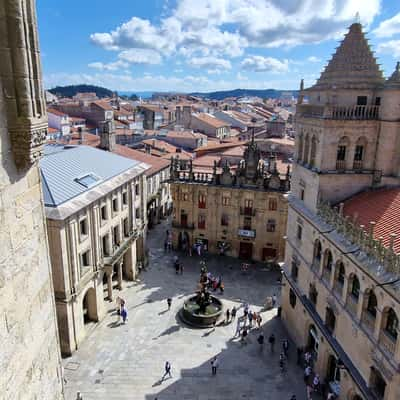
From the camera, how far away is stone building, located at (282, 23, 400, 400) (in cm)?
1947

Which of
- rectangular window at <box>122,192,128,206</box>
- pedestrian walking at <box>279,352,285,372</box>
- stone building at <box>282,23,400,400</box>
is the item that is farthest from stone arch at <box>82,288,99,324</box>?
stone building at <box>282,23,400,400</box>

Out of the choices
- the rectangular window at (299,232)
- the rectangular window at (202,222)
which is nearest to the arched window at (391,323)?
the rectangular window at (299,232)

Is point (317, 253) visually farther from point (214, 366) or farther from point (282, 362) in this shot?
point (214, 366)

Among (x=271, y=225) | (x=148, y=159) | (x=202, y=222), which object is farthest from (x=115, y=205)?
(x=148, y=159)

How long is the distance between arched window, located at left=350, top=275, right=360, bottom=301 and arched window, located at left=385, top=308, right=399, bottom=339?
2.73m

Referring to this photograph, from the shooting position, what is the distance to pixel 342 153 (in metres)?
25.1

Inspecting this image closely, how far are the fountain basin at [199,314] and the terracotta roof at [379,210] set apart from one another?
15.1m

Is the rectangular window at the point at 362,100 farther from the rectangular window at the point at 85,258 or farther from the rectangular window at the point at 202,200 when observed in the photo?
the rectangular window at the point at 202,200

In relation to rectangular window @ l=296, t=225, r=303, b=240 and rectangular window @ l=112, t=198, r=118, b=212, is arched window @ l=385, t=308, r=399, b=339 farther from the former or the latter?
rectangular window @ l=112, t=198, r=118, b=212

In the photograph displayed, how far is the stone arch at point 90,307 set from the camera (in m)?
31.0

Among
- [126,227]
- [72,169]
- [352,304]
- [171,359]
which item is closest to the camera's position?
[352,304]

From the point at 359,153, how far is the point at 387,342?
507 inches

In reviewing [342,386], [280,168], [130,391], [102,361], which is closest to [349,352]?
[342,386]

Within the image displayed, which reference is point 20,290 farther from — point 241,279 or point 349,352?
point 241,279
